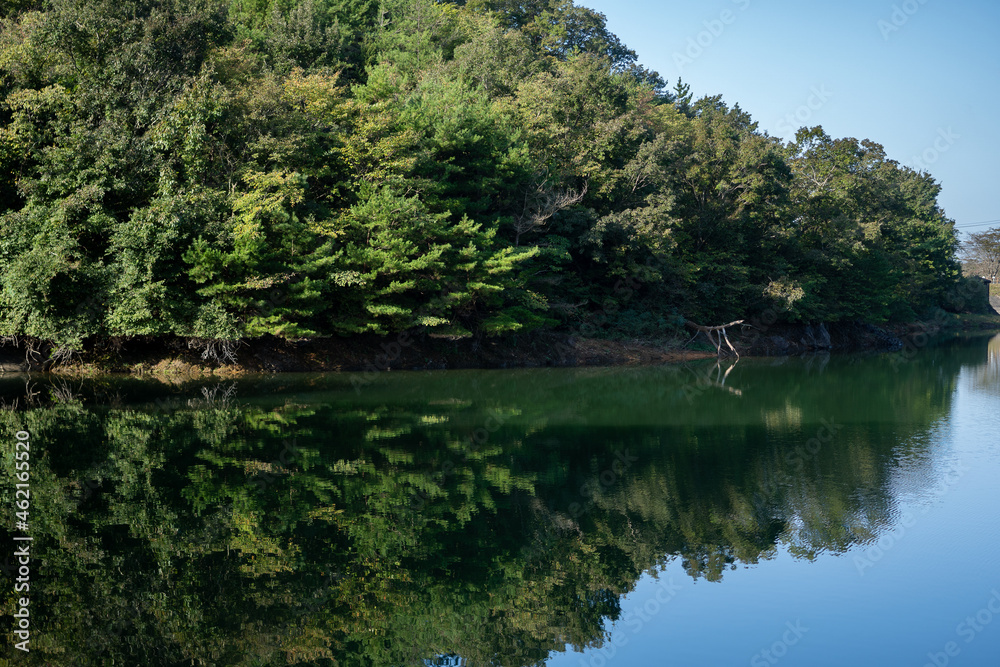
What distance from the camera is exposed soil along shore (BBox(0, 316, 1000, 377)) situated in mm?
22141

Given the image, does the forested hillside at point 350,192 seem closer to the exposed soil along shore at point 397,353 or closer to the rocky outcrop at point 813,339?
the exposed soil along shore at point 397,353

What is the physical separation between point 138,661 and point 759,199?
3580 cm

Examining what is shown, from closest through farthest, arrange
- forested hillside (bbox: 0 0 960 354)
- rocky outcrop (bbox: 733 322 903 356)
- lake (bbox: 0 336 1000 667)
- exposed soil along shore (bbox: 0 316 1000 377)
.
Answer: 1. lake (bbox: 0 336 1000 667)
2. forested hillside (bbox: 0 0 960 354)
3. exposed soil along shore (bbox: 0 316 1000 377)
4. rocky outcrop (bbox: 733 322 903 356)

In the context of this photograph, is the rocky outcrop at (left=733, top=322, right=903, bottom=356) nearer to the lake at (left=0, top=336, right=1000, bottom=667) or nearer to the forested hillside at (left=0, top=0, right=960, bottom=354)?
the forested hillside at (left=0, top=0, right=960, bottom=354)

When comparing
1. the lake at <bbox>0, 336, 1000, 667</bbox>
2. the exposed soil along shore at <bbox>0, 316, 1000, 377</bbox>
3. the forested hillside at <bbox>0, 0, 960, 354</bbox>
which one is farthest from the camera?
the exposed soil along shore at <bbox>0, 316, 1000, 377</bbox>

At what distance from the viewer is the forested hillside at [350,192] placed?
20453 millimetres

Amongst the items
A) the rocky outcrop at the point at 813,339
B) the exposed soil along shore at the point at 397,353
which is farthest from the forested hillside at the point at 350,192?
the rocky outcrop at the point at 813,339

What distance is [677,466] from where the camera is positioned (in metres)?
12.2

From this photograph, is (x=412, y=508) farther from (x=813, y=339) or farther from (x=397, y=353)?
(x=813, y=339)

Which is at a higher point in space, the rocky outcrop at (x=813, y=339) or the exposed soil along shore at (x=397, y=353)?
the rocky outcrop at (x=813, y=339)

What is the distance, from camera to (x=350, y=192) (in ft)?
81.3

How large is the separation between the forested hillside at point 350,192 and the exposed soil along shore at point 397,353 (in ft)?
3.14

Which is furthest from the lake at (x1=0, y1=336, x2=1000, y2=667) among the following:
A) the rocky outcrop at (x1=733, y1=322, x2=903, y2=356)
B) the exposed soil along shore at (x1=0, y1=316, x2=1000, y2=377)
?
the rocky outcrop at (x1=733, y1=322, x2=903, y2=356)

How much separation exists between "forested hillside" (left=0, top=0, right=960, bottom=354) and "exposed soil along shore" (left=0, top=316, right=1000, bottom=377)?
0.96m
